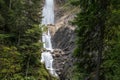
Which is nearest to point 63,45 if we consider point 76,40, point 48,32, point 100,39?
point 48,32

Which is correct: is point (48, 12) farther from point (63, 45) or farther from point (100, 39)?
point (100, 39)

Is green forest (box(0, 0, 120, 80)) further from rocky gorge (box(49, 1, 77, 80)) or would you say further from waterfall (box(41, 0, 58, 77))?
waterfall (box(41, 0, 58, 77))

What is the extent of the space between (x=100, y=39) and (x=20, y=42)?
1214cm

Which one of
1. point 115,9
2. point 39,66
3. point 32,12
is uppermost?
point 32,12

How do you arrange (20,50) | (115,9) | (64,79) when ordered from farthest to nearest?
(64,79) → (20,50) → (115,9)

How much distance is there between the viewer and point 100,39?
9.84 meters

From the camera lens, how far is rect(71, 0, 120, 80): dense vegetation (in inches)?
363

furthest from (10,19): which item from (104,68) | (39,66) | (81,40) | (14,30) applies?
(104,68)

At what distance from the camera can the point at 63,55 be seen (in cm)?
3681

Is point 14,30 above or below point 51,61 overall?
above

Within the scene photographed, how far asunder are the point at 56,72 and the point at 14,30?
554 inches

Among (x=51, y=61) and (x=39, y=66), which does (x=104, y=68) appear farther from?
(x=51, y=61)

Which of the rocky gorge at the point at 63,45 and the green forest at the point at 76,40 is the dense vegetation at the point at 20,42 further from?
the rocky gorge at the point at 63,45

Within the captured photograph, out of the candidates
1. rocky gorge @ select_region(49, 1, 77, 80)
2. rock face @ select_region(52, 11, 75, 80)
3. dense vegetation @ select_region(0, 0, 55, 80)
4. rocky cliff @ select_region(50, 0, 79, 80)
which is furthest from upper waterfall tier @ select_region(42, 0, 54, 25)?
dense vegetation @ select_region(0, 0, 55, 80)
